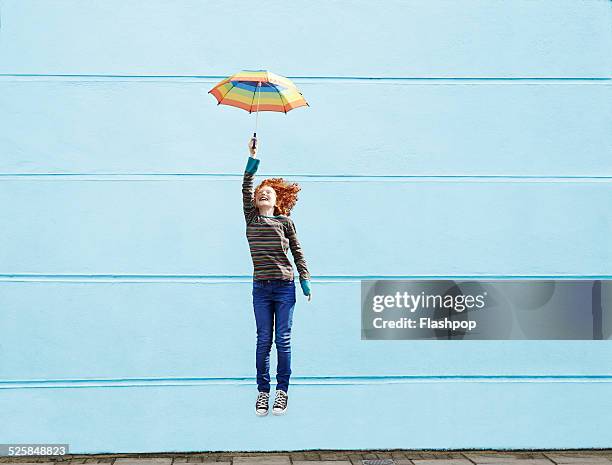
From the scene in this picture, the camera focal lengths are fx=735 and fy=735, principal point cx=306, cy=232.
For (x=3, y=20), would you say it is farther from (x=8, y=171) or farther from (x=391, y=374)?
(x=391, y=374)

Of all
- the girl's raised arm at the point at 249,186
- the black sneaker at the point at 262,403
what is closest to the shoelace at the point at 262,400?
the black sneaker at the point at 262,403

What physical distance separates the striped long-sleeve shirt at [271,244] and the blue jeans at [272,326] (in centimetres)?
7

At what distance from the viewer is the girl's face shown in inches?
188

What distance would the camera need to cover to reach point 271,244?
187 inches

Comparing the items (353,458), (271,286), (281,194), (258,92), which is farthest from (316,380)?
(258,92)

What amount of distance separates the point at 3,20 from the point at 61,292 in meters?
1.81

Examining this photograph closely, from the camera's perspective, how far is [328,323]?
4848 millimetres

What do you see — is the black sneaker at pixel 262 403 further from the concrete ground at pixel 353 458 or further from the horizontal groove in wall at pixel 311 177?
the horizontal groove in wall at pixel 311 177

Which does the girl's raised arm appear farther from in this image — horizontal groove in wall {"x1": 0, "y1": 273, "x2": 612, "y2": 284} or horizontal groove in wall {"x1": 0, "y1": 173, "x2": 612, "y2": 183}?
horizontal groove in wall {"x1": 0, "y1": 273, "x2": 612, "y2": 284}

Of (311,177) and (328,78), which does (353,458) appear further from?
(328,78)

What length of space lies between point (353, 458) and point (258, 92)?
95.4 inches

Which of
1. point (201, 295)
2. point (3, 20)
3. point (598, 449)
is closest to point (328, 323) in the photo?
point (201, 295)

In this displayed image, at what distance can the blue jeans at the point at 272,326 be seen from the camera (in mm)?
4738

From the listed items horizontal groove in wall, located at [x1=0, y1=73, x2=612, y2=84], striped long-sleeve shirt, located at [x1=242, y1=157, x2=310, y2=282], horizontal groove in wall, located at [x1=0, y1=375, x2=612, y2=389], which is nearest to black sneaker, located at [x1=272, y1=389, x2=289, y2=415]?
horizontal groove in wall, located at [x1=0, y1=375, x2=612, y2=389]
